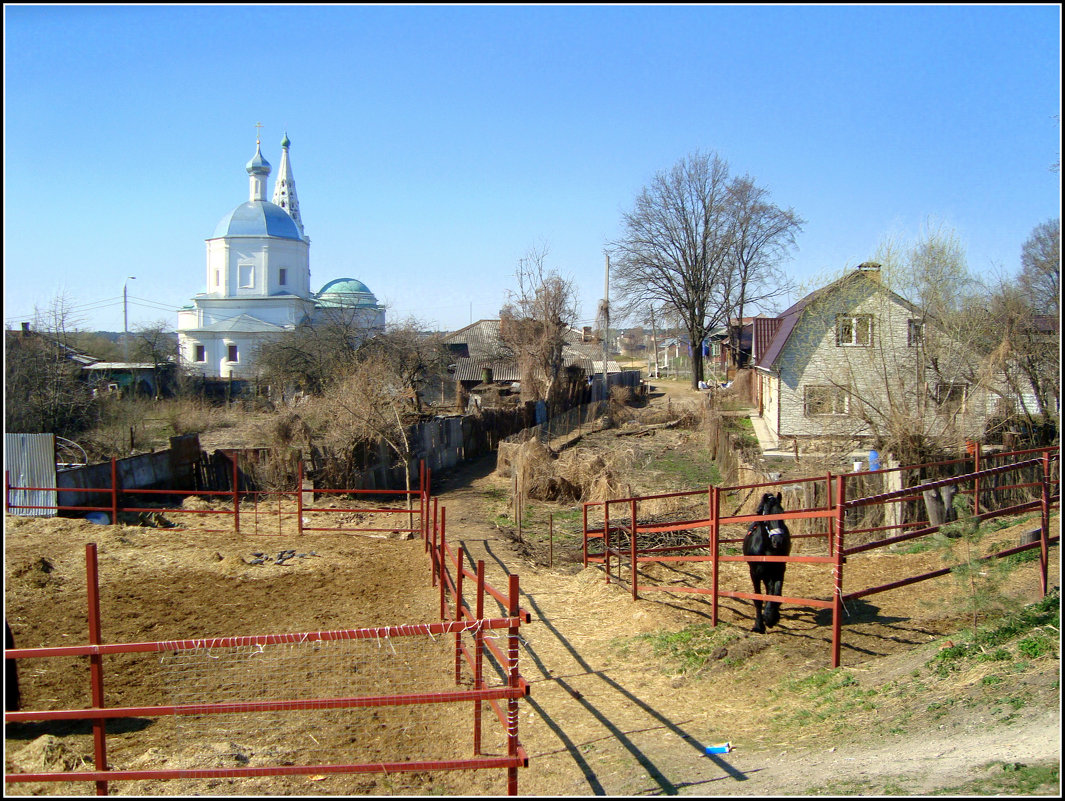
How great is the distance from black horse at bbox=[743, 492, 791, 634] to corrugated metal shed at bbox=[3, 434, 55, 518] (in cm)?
1402

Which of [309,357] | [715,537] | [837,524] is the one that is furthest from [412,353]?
[837,524]

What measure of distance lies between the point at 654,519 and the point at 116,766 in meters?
10.6

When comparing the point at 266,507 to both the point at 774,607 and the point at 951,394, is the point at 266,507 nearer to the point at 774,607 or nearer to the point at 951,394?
the point at 774,607

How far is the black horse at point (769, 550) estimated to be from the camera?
8.33m

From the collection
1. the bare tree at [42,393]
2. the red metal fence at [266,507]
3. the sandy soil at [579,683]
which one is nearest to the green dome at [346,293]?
the bare tree at [42,393]

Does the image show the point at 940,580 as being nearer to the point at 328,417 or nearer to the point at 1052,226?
the point at 328,417

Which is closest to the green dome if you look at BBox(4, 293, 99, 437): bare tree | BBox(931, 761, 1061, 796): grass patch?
BBox(4, 293, 99, 437): bare tree

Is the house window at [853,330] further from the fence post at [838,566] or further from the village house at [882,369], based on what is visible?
the fence post at [838,566]

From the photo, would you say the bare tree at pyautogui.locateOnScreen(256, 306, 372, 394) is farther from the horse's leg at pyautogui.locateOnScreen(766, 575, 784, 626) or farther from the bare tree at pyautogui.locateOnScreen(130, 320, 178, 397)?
the horse's leg at pyautogui.locateOnScreen(766, 575, 784, 626)

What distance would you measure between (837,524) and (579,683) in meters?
2.88

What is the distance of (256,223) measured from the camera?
63375 mm

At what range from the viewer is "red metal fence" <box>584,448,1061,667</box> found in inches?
279

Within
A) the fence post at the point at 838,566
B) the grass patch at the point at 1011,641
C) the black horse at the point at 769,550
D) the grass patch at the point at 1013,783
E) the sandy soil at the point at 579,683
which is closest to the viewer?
the grass patch at the point at 1013,783

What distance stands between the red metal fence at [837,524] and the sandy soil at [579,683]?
435mm
